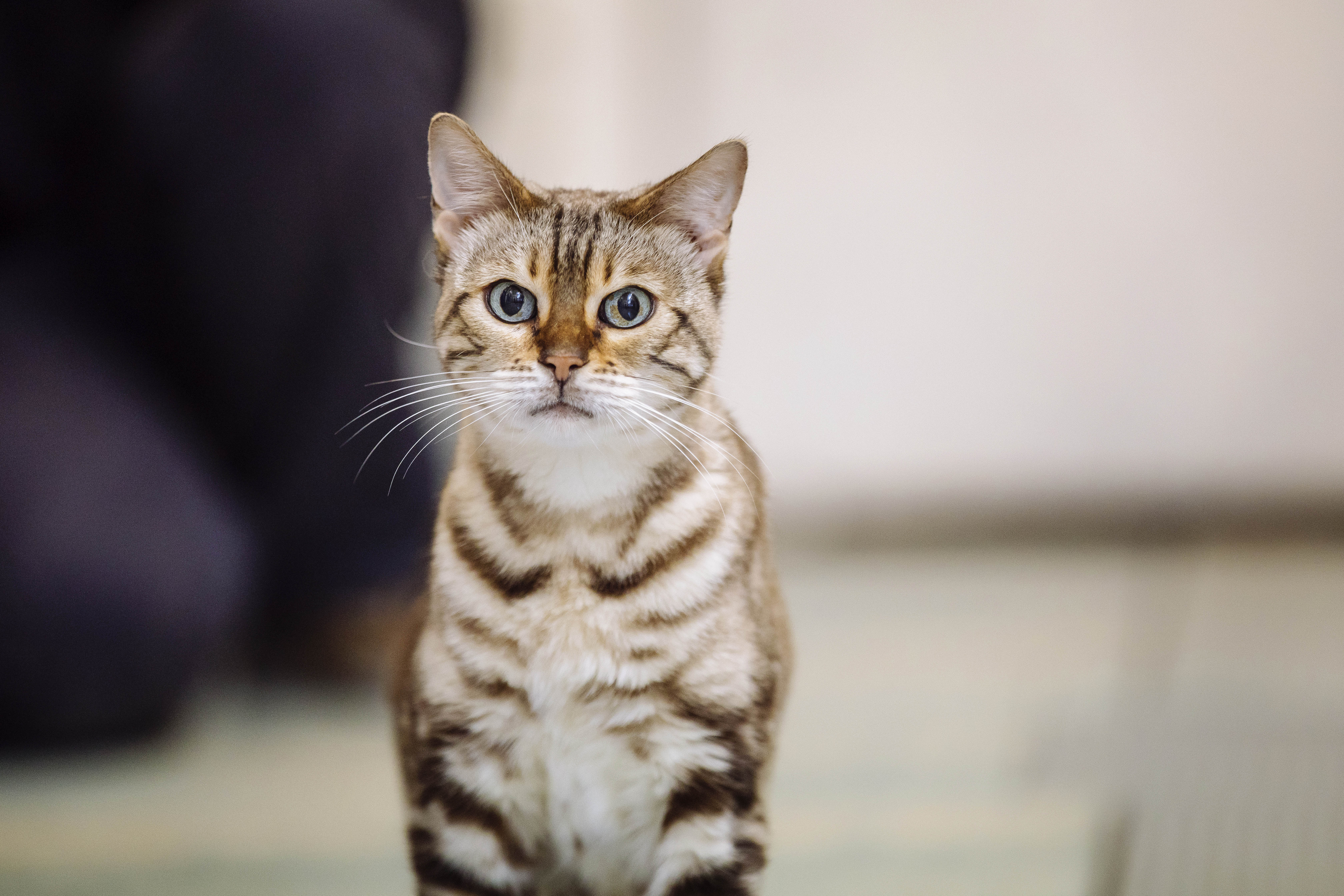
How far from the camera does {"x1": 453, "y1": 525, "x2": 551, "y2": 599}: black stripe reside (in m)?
0.74

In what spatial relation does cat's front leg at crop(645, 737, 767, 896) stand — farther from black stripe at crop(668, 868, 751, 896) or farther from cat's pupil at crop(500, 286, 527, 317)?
cat's pupil at crop(500, 286, 527, 317)

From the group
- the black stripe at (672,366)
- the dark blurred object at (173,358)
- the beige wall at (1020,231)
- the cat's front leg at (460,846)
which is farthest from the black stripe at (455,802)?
the beige wall at (1020,231)

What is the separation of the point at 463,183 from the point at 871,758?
Answer: 2.79 ft

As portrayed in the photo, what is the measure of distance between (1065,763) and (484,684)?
74 centimetres

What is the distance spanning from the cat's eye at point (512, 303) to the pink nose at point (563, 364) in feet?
0.17

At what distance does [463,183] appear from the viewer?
0.69 m

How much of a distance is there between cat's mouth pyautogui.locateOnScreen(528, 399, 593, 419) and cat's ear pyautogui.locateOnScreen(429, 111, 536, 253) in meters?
0.14

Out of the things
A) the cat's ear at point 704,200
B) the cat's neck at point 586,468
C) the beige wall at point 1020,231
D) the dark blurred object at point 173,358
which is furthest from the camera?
the beige wall at point 1020,231

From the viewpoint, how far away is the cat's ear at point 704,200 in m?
0.64

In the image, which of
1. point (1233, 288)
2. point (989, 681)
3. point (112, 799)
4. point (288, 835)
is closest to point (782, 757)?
point (989, 681)

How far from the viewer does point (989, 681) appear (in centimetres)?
147

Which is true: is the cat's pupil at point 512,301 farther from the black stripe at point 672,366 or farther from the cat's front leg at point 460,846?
the cat's front leg at point 460,846

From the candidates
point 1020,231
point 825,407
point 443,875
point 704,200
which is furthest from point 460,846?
point 1020,231

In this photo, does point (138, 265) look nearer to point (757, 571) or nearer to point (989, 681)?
point (757, 571)
